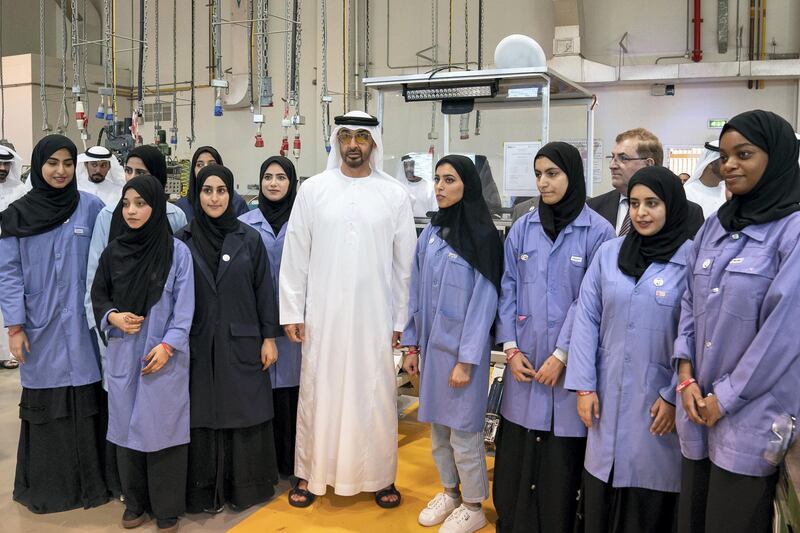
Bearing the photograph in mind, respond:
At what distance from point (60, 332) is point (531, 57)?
2.66 m

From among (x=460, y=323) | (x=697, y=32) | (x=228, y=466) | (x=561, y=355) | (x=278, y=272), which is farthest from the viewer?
(x=697, y=32)

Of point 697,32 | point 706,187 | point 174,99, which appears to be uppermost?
point 697,32

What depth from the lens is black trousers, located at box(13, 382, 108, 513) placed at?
2859 mm

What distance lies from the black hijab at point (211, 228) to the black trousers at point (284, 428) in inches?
30.5

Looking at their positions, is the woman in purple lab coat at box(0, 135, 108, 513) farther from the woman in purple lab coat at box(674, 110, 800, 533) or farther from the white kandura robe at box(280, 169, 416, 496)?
the woman in purple lab coat at box(674, 110, 800, 533)

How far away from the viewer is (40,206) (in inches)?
111

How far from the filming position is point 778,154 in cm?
168

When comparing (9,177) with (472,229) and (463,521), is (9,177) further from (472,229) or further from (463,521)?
(463,521)

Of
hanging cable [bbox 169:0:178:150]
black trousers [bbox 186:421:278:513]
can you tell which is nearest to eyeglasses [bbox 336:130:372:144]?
black trousers [bbox 186:421:278:513]

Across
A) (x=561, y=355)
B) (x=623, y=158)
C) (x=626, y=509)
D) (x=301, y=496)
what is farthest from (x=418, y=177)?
(x=626, y=509)

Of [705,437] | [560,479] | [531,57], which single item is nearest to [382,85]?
[531,57]

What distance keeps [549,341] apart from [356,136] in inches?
47.4

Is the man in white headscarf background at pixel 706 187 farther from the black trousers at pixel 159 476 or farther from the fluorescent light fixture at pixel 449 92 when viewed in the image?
the black trousers at pixel 159 476

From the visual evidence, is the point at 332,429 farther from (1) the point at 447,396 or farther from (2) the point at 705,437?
(2) the point at 705,437
